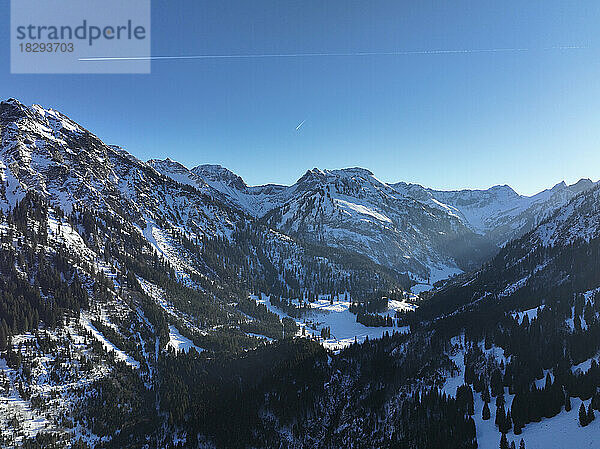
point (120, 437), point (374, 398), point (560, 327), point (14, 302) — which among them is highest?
point (14, 302)

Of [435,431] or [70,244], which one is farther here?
[70,244]

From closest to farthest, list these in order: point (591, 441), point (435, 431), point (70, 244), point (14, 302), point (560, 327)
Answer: point (591, 441) → point (435, 431) → point (560, 327) → point (14, 302) → point (70, 244)

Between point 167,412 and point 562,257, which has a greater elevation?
point 562,257

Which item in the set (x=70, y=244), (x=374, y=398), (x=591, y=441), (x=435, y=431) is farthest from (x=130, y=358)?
(x=591, y=441)

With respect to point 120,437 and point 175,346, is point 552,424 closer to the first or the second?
point 120,437

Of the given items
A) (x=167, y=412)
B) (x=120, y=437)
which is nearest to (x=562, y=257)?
(x=167, y=412)

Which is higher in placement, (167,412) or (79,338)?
(79,338)

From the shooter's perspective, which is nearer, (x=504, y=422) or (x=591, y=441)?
(x=591, y=441)

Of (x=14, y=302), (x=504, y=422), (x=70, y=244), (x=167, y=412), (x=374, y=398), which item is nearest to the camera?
(x=504, y=422)

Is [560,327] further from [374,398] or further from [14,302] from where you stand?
[14,302]
